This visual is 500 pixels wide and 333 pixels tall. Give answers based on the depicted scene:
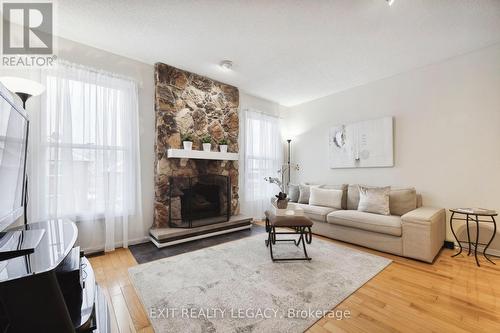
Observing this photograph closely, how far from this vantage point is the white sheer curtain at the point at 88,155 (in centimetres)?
247

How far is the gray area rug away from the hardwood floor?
0.09 m

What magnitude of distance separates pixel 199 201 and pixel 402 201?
3223 mm

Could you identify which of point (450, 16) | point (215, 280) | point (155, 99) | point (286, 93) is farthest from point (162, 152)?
point (450, 16)

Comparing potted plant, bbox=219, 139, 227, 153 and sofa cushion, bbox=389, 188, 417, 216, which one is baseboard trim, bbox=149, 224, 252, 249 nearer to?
potted plant, bbox=219, 139, 227, 153

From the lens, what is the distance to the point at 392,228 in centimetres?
272

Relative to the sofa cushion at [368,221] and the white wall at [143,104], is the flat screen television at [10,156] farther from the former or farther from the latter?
the sofa cushion at [368,221]

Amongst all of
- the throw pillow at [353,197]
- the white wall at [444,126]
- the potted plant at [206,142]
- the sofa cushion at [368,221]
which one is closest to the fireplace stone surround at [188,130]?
the potted plant at [206,142]

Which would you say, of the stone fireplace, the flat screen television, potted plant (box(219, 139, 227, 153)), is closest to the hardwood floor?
the flat screen television

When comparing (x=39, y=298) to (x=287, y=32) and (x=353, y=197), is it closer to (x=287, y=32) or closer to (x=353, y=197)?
(x=287, y=32)

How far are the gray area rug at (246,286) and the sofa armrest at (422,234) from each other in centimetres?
34

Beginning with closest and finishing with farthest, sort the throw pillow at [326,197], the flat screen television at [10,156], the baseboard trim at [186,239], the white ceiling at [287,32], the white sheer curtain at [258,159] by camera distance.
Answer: the flat screen television at [10,156] → the white ceiling at [287,32] → the baseboard trim at [186,239] → the throw pillow at [326,197] → the white sheer curtain at [258,159]

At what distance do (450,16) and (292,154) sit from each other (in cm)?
348

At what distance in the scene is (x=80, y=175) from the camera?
2.71 metres

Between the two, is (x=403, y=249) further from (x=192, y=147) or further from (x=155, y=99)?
(x=155, y=99)
